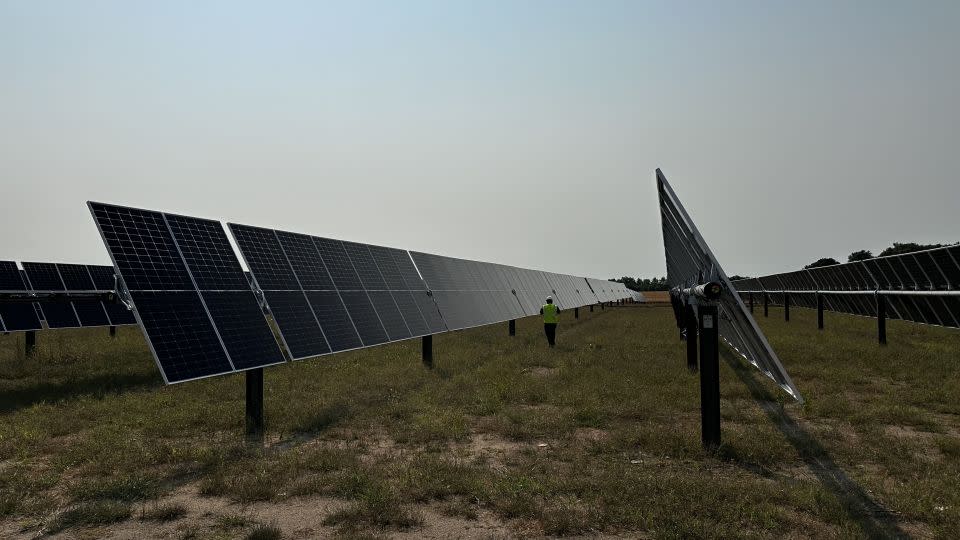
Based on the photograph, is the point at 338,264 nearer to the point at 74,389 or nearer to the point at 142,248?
the point at 142,248

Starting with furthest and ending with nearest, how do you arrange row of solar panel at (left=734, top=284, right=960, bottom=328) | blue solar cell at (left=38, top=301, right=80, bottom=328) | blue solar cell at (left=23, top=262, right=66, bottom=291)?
blue solar cell at (left=23, top=262, right=66, bottom=291), blue solar cell at (left=38, top=301, right=80, bottom=328), row of solar panel at (left=734, top=284, right=960, bottom=328)

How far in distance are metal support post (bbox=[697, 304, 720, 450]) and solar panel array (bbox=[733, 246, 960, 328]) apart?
7.99 meters

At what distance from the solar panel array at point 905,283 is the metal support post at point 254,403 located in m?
13.2

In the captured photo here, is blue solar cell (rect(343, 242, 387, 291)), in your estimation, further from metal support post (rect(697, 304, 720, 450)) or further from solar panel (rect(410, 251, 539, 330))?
metal support post (rect(697, 304, 720, 450))

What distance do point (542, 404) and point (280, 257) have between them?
A: 581cm

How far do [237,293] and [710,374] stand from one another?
7.43 meters

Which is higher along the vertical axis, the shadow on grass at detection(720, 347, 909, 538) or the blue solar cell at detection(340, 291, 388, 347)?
the blue solar cell at detection(340, 291, 388, 347)

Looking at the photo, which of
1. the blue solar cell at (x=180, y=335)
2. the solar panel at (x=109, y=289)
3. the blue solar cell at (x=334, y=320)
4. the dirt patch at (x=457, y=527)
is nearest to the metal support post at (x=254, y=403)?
the blue solar cell at (x=180, y=335)

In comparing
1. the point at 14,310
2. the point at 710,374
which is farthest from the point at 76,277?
the point at 710,374

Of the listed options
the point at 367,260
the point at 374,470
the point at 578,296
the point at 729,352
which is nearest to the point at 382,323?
the point at 367,260

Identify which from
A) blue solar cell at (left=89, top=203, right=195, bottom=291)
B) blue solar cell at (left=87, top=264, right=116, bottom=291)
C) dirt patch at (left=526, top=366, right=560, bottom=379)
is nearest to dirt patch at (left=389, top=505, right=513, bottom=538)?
blue solar cell at (left=89, top=203, right=195, bottom=291)

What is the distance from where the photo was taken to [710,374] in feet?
26.0

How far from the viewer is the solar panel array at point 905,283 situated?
1481 cm

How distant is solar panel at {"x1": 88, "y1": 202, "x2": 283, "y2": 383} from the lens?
8344 millimetres
